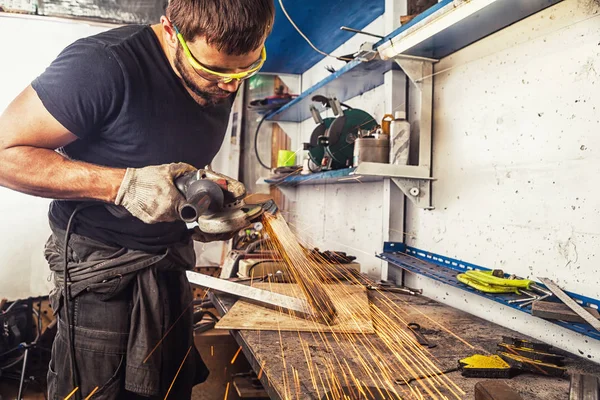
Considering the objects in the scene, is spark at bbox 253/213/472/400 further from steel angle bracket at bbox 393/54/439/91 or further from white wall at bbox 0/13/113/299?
white wall at bbox 0/13/113/299

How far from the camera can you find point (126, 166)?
1491mm

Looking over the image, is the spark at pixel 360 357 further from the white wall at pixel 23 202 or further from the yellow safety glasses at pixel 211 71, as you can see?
the white wall at pixel 23 202

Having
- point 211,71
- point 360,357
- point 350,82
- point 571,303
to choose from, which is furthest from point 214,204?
point 350,82

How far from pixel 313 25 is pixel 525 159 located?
1.94 meters

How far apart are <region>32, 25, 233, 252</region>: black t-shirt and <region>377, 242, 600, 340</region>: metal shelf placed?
3.56 ft

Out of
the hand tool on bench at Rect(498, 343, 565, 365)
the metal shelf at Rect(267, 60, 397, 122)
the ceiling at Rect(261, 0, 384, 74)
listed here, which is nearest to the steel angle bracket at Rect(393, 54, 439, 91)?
the metal shelf at Rect(267, 60, 397, 122)

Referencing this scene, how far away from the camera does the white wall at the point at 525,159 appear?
1425mm

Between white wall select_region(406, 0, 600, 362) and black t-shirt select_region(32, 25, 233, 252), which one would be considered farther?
white wall select_region(406, 0, 600, 362)

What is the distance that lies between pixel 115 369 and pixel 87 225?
52 centimetres

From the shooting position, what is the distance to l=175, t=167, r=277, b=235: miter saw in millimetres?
1148

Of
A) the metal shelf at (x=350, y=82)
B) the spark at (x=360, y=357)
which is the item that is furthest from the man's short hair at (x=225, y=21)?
the metal shelf at (x=350, y=82)

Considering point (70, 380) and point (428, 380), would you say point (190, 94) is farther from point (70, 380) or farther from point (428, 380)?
point (428, 380)

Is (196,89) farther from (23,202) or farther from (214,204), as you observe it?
(23,202)

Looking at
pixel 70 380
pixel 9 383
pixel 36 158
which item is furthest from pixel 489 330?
pixel 9 383
